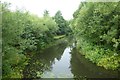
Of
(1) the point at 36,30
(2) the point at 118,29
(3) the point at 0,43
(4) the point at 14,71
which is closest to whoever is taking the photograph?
(3) the point at 0,43

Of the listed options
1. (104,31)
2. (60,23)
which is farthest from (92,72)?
(60,23)

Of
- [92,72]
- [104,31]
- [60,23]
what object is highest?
[60,23]

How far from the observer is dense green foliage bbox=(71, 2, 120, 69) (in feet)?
93.3

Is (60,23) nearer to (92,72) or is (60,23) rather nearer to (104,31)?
(104,31)

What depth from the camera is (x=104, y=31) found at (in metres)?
31.3

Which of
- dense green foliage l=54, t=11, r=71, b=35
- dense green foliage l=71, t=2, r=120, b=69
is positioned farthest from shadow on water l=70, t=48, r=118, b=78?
dense green foliage l=54, t=11, r=71, b=35

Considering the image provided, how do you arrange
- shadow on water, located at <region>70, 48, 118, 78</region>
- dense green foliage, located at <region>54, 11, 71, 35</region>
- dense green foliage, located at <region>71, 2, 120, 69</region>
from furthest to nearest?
dense green foliage, located at <region>54, 11, 71, 35</region> < dense green foliage, located at <region>71, 2, 120, 69</region> < shadow on water, located at <region>70, 48, 118, 78</region>

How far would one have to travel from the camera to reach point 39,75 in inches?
1004

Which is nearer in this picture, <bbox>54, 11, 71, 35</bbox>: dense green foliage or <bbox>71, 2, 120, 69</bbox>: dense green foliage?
<bbox>71, 2, 120, 69</bbox>: dense green foliage

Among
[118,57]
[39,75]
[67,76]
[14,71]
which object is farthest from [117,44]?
[14,71]

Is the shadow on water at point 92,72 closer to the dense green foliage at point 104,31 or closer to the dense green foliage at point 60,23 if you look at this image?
the dense green foliage at point 104,31

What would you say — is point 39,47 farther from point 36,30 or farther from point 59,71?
point 59,71

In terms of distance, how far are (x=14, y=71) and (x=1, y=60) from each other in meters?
3.71

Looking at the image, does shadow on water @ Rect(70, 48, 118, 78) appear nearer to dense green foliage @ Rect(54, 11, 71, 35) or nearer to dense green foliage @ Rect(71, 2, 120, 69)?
dense green foliage @ Rect(71, 2, 120, 69)
